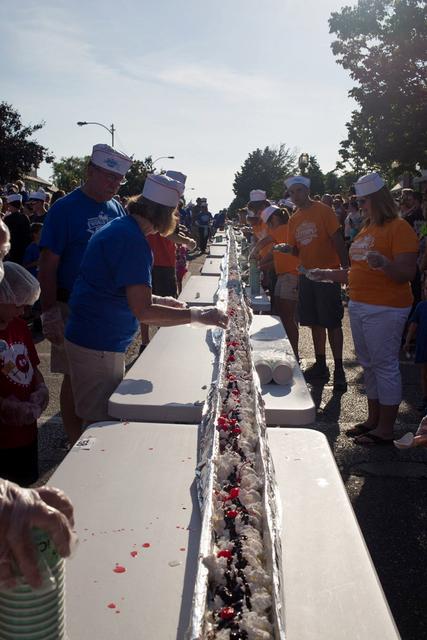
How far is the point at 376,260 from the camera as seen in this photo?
3.96 meters

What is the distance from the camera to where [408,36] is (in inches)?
714

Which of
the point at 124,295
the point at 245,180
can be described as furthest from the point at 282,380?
the point at 245,180

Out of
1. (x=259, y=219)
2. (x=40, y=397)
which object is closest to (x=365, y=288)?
(x=40, y=397)

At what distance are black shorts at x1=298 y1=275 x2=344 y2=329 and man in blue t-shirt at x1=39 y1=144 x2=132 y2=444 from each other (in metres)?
2.70

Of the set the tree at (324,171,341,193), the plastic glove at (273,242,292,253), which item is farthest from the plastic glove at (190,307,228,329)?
the tree at (324,171,341,193)

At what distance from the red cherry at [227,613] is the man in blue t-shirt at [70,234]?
233 centimetres

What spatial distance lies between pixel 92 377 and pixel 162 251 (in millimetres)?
3978

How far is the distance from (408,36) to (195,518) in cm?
1937

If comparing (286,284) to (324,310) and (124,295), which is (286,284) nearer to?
(324,310)

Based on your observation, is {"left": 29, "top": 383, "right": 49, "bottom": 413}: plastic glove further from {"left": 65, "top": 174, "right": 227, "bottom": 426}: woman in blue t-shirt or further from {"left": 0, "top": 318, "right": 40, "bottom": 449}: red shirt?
{"left": 65, "top": 174, "right": 227, "bottom": 426}: woman in blue t-shirt

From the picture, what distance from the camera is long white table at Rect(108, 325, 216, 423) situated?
280 centimetres

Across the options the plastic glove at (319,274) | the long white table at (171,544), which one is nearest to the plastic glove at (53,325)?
the long white table at (171,544)

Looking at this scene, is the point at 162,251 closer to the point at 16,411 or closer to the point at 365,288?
the point at 365,288

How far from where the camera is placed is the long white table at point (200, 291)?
6160 mm
